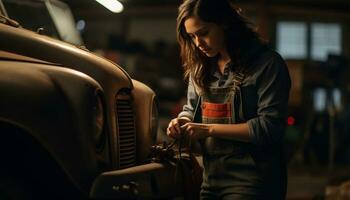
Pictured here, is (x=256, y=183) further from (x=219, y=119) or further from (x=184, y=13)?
(x=184, y=13)

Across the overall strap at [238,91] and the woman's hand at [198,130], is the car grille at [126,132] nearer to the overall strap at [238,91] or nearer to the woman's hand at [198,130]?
the woman's hand at [198,130]

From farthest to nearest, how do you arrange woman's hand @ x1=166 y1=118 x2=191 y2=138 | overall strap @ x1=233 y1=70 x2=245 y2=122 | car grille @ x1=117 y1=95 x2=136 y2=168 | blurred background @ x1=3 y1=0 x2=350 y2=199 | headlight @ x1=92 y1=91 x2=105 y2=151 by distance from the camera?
blurred background @ x1=3 y1=0 x2=350 y2=199 → car grille @ x1=117 y1=95 x2=136 y2=168 → headlight @ x1=92 y1=91 x2=105 y2=151 → woman's hand @ x1=166 y1=118 x2=191 y2=138 → overall strap @ x1=233 y1=70 x2=245 y2=122

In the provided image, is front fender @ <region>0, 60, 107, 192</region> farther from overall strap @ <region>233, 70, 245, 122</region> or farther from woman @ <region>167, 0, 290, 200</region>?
overall strap @ <region>233, 70, 245, 122</region>

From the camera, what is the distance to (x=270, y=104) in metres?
3.34

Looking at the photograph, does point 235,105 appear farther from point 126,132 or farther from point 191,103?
point 126,132

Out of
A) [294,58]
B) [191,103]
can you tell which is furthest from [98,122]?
[294,58]

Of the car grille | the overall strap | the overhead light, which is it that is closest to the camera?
the overall strap

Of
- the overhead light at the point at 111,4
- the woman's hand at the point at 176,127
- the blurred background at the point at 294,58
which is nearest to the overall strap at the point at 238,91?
the woman's hand at the point at 176,127

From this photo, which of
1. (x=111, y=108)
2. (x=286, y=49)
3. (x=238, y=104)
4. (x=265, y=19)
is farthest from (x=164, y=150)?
(x=286, y=49)

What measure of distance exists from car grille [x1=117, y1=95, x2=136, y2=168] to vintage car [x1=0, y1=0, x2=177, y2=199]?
0.03 meters

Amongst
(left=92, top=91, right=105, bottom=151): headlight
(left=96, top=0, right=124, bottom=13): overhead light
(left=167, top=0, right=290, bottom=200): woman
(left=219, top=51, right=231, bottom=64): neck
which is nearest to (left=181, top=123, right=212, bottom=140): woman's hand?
(left=167, top=0, right=290, bottom=200): woman

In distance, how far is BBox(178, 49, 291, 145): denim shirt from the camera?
11.0 feet

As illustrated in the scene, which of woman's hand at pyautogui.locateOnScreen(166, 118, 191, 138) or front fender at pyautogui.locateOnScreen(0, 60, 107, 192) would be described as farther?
woman's hand at pyautogui.locateOnScreen(166, 118, 191, 138)

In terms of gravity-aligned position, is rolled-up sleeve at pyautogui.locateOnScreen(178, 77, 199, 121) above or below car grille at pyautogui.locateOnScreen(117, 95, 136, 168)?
above
